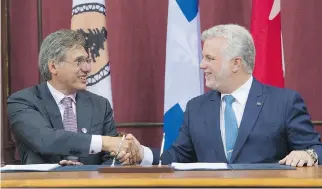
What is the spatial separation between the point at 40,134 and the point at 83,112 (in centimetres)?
32

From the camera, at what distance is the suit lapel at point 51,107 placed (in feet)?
10.5

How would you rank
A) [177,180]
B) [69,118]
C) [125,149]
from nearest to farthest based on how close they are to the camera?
[177,180] → [125,149] → [69,118]

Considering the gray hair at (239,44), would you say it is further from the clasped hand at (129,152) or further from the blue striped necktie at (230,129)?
the clasped hand at (129,152)

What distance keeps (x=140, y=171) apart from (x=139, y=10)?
2.36 metres

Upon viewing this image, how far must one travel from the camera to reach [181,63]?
3910mm

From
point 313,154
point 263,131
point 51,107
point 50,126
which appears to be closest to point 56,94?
point 51,107

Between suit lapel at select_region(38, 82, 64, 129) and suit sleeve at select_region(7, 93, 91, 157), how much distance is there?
0.15 feet

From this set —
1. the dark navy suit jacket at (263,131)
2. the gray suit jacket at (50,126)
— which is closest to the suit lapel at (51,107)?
the gray suit jacket at (50,126)

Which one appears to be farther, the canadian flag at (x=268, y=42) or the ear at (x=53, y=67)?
the canadian flag at (x=268, y=42)

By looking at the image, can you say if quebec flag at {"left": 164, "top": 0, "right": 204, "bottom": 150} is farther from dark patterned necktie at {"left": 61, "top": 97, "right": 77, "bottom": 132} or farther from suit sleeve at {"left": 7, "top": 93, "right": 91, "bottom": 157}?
suit sleeve at {"left": 7, "top": 93, "right": 91, "bottom": 157}

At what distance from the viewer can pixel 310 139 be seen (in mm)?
2949

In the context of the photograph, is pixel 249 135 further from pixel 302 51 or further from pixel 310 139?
pixel 302 51

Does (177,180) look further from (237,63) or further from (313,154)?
(237,63)

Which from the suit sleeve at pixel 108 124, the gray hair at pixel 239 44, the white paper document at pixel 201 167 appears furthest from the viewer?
the suit sleeve at pixel 108 124
